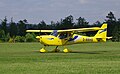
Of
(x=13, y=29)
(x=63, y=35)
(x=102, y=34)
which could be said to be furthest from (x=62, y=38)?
(x=13, y=29)

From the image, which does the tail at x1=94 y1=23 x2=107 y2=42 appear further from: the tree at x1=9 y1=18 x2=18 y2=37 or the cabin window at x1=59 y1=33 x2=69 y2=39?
the tree at x1=9 y1=18 x2=18 y2=37

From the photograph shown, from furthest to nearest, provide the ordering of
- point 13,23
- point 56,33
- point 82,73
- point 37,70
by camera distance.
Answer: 1. point 13,23
2. point 56,33
3. point 37,70
4. point 82,73

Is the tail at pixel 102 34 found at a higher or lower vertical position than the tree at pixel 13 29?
lower

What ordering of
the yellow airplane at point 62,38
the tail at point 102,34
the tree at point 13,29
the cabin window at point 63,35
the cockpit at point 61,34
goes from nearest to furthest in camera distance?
the yellow airplane at point 62,38, the cockpit at point 61,34, the cabin window at point 63,35, the tail at point 102,34, the tree at point 13,29

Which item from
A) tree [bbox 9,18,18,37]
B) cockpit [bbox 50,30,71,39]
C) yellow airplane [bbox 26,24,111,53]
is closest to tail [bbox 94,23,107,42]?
yellow airplane [bbox 26,24,111,53]

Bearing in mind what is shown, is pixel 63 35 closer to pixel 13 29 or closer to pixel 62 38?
pixel 62 38

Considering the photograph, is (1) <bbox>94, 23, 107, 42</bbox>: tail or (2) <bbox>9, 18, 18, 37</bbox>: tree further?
(2) <bbox>9, 18, 18, 37</bbox>: tree

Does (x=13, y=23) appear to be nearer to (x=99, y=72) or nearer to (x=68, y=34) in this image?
(x=68, y=34)

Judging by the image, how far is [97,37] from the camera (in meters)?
39.8

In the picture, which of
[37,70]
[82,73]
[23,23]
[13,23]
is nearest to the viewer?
[82,73]

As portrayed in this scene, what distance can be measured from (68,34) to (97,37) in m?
3.43

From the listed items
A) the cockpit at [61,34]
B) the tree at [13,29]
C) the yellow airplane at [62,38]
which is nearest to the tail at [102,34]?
the yellow airplane at [62,38]

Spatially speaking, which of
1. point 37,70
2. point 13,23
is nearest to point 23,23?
point 13,23

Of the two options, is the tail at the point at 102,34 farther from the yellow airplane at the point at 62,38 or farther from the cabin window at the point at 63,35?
the cabin window at the point at 63,35
